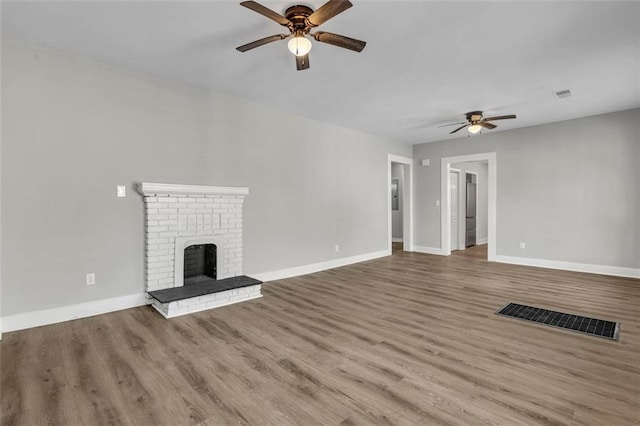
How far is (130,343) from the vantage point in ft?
8.56

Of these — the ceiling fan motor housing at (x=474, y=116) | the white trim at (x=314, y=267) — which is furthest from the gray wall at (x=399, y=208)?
the ceiling fan motor housing at (x=474, y=116)

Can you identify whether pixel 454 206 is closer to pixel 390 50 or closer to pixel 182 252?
pixel 390 50

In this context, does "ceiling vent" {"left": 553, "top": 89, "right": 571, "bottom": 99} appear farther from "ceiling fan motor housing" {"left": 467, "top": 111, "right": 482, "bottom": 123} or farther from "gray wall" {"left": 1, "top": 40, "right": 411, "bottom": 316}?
"gray wall" {"left": 1, "top": 40, "right": 411, "bottom": 316}

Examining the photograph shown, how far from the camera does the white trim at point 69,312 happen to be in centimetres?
285

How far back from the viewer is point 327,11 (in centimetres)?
216

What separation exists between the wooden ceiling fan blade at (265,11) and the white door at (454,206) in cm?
666

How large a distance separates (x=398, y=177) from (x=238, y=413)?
9022 mm

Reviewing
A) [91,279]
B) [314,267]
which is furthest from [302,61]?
[314,267]

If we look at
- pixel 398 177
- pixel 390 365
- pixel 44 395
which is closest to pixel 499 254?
pixel 398 177

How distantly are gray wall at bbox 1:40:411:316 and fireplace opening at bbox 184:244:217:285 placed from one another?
0.49 meters

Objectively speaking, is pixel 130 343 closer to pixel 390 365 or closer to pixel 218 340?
pixel 218 340

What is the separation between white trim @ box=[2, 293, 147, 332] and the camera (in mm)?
2854

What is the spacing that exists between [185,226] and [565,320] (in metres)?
4.33

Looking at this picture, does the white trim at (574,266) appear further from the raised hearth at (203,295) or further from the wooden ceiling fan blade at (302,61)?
the wooden ceiling fan blade at (302,61)
